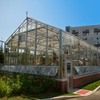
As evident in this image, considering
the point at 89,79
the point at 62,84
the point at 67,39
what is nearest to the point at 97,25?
the point at 89,79

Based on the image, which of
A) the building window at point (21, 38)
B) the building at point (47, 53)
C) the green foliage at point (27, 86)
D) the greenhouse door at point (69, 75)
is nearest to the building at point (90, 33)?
the building at point (47, 53)

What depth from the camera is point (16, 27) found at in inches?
646

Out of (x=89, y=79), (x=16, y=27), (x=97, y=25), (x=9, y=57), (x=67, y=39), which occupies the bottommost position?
(x=89, y=79)

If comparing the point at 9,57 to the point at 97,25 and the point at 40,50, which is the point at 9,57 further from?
the point at 97,25

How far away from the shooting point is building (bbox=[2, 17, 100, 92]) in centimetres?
1105

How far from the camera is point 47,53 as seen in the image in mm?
12195

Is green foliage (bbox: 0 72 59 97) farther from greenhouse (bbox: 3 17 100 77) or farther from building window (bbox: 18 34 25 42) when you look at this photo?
building window (bbox: 18 34 25 42)

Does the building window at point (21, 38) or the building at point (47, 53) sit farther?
the building window at point (21, 38)

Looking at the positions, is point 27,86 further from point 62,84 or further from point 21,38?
point 21,38

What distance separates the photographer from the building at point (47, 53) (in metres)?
11.1

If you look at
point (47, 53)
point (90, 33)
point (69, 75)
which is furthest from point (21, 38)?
point (90, 33)

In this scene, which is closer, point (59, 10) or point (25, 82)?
point (25, 82)

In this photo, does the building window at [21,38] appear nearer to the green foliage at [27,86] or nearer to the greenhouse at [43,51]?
the greenhouse at [43,51]

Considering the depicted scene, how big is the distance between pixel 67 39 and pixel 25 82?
18.7 feet
